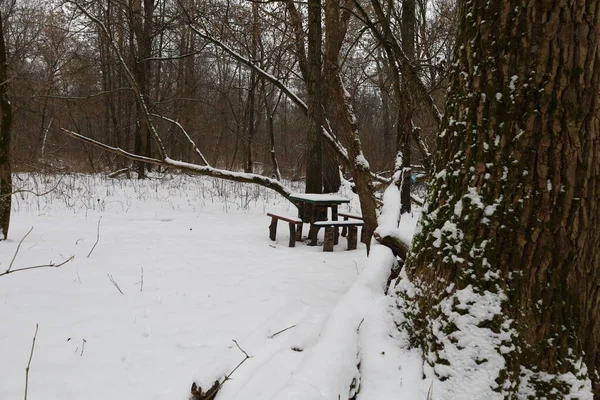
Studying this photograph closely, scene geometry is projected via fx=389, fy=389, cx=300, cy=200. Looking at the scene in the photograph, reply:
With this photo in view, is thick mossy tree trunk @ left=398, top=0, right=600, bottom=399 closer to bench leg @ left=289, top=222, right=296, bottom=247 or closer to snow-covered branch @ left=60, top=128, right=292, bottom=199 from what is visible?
snow-covered branch @ left=60, top=128, right=292, bottom=199

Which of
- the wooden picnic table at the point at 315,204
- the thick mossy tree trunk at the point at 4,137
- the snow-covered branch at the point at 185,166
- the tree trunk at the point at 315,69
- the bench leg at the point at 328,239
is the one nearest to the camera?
the snow-covered branch at the point at 185,166

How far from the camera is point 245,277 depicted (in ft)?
14.6

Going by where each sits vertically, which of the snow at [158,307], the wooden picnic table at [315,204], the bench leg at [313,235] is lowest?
the snow at [158,307]

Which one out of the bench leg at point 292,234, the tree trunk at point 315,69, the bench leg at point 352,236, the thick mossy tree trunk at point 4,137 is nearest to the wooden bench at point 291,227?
the bench leg at point 292,234

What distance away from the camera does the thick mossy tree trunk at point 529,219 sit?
1622 millimetres

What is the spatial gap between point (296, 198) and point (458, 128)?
465 cm

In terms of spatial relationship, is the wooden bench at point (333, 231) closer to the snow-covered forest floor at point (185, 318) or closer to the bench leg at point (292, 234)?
the snow-covered forest floor at point (185, 318)

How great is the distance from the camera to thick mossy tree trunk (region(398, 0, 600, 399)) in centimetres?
162

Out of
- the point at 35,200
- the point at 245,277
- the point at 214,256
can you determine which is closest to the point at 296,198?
the point at 214,256

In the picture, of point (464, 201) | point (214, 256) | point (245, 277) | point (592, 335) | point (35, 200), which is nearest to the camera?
point (592, 335)

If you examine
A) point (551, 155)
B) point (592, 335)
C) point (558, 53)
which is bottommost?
point (592, 335)

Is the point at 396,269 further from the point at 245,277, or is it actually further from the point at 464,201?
the point at 245,277

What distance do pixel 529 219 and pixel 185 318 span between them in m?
2.67

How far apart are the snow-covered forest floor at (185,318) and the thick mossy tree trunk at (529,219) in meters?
0.40
